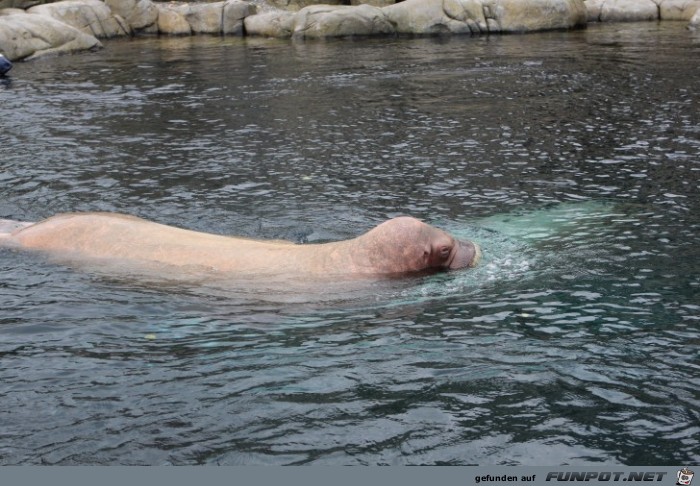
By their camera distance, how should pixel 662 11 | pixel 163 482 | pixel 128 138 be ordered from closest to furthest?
1. pixel 163 482
2. pixel 128 138
3. pixel 662 11

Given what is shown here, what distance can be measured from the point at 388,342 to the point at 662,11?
28599 millimetres

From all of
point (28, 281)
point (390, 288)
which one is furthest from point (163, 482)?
point (28, 281)

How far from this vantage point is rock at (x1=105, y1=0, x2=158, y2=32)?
34.4 meters

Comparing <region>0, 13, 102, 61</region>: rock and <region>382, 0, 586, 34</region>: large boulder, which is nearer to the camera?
<region>0, 13, 102, 61</region>: rock

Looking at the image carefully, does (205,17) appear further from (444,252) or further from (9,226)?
(444,252)

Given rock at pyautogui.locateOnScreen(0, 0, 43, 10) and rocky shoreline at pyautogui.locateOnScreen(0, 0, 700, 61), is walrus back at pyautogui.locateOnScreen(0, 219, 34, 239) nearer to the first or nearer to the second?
rocky shoreline at pyautogui.locateOnScreen(0, 0, 700, 61)

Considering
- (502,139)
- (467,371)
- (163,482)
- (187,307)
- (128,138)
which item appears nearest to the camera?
(163,482)

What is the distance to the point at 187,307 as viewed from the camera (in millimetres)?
8359

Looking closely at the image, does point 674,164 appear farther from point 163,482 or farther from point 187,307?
point 163,482

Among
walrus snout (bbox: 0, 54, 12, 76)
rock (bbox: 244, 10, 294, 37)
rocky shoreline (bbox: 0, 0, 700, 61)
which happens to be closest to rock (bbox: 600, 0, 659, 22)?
rocky shoreline (bbox: 0, 0, 700, 61)

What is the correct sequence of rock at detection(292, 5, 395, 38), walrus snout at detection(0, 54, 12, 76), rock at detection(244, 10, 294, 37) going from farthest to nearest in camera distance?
1. rock at detection(244, 10, 294, 37)
2. rock at detection(292, 5, 395, 38)
3. walrus snout at detection(0, 54, 12, 76)

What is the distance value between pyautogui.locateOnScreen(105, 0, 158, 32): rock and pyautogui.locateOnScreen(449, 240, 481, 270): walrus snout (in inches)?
1086

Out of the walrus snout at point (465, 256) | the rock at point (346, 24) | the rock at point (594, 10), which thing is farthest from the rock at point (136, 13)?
the walrus snout at point (465, 256)

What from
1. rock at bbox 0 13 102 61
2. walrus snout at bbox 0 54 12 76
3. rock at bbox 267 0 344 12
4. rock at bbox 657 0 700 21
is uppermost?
rock at bbox 267 0 344 12
